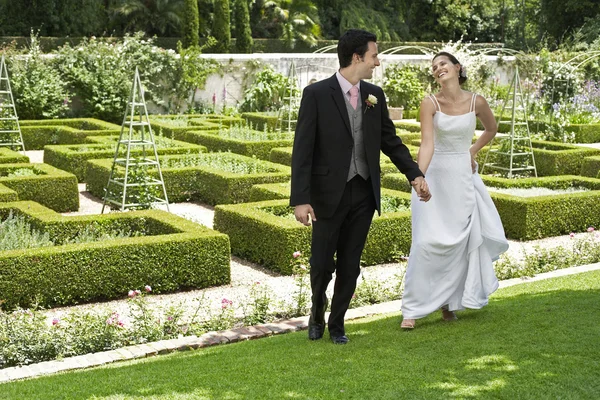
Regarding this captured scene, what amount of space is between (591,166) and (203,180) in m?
5.56

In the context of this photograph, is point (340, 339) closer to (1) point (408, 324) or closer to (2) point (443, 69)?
(1) point (408, 324)

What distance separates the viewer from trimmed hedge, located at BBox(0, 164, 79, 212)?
35.8 ft

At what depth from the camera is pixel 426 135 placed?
5.24 meters

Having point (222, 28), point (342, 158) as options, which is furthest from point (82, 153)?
point (222, 28)

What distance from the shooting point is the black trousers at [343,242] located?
4.65 meters

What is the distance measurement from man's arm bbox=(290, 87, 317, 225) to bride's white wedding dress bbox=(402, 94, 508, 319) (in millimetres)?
873

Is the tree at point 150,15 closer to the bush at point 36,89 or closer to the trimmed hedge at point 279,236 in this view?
the bush at point 36,89

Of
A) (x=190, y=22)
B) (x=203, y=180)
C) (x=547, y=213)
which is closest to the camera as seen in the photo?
(x=547, y=213)

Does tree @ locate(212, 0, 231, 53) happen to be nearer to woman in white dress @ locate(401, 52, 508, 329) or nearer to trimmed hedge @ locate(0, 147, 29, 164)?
trimmed hedge @ locate(0, 147, 29, 164)

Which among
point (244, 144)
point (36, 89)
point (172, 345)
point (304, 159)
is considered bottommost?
point (172, 345)

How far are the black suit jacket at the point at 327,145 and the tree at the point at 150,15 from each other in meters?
33.9

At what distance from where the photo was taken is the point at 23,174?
37.9 ft

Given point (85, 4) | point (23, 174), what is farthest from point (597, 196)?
point (85, 4)

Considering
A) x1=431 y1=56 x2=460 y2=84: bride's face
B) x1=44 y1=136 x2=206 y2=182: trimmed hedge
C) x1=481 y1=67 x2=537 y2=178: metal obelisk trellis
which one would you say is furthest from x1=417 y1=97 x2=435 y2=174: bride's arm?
x1=44 y1=136 x2=206 y2=182: trimmed hedge
